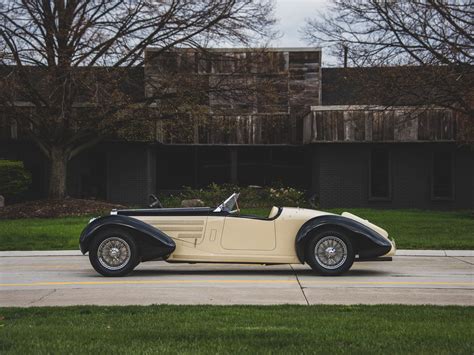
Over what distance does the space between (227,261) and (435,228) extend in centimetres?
1034

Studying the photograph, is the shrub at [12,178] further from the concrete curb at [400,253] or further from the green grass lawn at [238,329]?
the green grass lawn at [238,329]

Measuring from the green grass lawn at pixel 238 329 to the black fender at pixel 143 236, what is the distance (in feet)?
10.6

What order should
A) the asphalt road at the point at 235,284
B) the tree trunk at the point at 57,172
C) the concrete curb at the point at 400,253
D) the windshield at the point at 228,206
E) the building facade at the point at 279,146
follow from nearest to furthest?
the asphalt road at the point at 235,284
the windshield at the point at 228,206
the concrete curb at the point at 400,253
the tree trunk at the point at 57,172
the building facade at the point at 279,146

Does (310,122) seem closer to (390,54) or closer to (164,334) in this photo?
(390,54)

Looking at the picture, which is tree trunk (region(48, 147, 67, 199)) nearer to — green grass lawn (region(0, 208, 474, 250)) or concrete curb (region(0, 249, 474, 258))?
green grass lawn (region(0, 208, 474, 250))

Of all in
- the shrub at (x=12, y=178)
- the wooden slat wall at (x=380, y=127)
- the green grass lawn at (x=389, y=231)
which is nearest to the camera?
the green grass lawn at (x=389, y=231)

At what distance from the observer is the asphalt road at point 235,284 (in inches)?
381

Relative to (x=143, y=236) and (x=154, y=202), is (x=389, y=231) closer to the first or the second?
(x=154, y=202)

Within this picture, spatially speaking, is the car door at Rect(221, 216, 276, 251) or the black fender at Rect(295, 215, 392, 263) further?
the car door at Rect(221, 216, 276, 251)

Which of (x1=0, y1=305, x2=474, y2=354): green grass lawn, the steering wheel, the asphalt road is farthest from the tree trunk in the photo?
(x1=0, y1=305, x2=474, y2=354): green grass lawn

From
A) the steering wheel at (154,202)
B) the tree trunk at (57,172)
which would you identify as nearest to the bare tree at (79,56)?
the tree trunk at (57,172)

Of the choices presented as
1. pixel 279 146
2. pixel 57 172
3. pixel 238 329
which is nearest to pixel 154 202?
pixel 238 329

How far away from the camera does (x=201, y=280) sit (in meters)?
11.8

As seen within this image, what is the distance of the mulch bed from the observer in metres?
24.6
